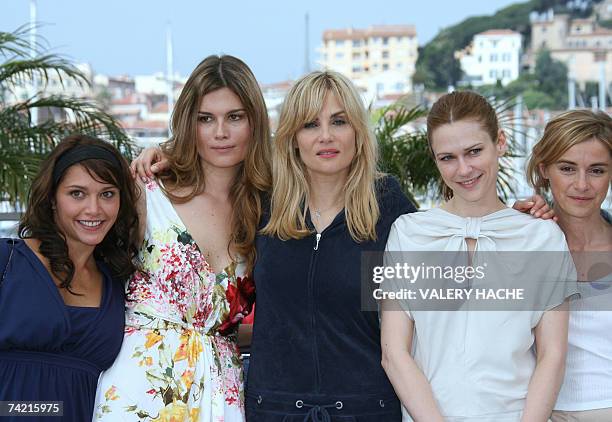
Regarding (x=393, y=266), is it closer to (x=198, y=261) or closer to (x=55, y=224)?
(x=198, y=261)

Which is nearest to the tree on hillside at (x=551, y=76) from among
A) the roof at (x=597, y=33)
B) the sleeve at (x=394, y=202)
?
the roof at (x=597, y=33)

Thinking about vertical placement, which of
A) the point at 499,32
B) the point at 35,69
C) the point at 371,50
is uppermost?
the point at 499,32

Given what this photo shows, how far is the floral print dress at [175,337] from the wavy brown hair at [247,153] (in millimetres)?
106

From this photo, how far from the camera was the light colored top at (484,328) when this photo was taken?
2535 mm

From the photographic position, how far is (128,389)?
2717mm

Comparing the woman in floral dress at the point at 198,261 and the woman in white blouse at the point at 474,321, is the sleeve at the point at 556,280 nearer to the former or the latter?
the woman in white blouse at the point at 474,321

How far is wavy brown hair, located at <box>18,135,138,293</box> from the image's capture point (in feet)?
8.68

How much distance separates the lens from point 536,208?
2.73 m

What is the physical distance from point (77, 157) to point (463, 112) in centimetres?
128

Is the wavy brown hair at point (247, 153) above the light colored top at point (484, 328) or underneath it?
above

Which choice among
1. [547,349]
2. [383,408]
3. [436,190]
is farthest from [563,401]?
[436,190]

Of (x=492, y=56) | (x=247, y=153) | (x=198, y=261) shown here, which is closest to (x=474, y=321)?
(x=198, y=261)

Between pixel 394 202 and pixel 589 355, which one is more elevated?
pixel 394 202

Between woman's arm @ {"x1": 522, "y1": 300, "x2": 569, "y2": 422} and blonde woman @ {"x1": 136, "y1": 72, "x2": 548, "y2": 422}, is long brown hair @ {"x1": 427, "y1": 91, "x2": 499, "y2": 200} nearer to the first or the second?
blonde woman @ {"x1": 136, "y1": 72, "x2": 548, "y2": 422}
